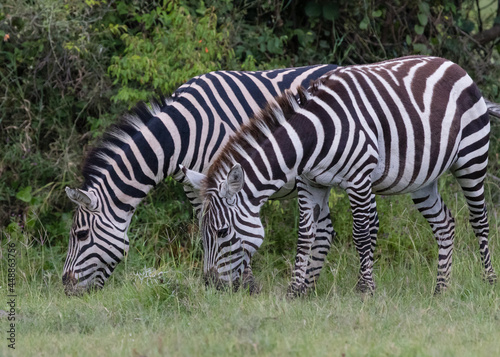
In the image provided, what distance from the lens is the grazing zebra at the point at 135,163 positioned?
19.1 ft

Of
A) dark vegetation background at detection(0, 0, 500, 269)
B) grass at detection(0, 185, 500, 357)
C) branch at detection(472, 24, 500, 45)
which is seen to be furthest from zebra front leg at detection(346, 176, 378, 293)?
branch at detection(472, 24, 500, 45)

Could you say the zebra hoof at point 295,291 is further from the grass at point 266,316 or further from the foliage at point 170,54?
the foliage at point 170,54

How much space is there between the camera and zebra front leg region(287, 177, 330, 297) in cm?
554

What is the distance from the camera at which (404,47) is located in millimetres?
9078

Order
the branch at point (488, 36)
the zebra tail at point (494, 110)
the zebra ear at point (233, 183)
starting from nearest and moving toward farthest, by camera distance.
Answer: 1. the zebra ear at point (233, 183)
2. the zebra tail at point (494, 110)
3. the branch at point (488, 36)

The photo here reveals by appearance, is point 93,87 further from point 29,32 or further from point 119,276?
point 119,276

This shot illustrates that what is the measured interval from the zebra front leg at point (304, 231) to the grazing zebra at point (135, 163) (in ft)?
1.30

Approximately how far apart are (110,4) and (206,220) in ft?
13.5

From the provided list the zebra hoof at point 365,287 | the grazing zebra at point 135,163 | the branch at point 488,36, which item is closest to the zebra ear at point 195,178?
the grazing zebra at point 135,163

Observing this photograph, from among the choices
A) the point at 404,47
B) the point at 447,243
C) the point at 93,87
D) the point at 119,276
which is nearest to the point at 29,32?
the point at 93,87

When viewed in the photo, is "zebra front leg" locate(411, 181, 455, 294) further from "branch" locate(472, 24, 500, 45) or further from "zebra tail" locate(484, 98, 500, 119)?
"branch" locate(472, 24, 500, 45)

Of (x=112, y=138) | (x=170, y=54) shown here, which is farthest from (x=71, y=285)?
(x=170, y=54)

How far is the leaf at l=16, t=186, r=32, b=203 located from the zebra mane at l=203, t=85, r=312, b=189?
3367mm

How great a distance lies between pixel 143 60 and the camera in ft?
23.4
